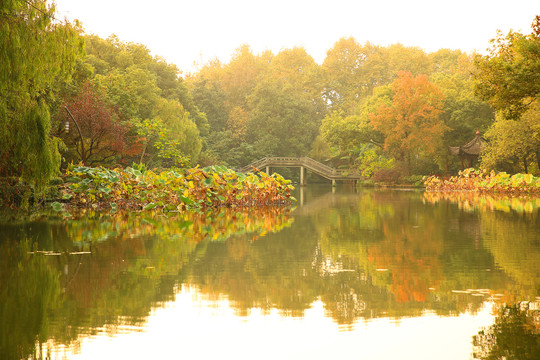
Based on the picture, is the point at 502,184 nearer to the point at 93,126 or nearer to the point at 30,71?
the point at 93,126

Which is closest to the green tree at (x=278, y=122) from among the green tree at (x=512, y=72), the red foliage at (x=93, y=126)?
the red foliage at (x=93, y=126)

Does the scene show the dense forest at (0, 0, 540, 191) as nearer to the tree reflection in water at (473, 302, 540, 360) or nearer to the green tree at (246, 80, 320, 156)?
the green tree at (246, 80, 320, 156)

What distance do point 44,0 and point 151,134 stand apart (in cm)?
2156

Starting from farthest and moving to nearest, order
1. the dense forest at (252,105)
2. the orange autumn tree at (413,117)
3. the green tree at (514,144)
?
the orange autumn tree at (413,117)
the green tree at (514,144)
the dense forest at (252,105)

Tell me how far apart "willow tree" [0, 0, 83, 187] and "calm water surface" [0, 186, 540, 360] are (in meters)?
1.34

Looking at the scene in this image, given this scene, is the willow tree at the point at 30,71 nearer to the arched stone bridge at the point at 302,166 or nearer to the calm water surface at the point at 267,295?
the calm water surface at the point at 267,295

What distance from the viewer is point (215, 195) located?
18.7m

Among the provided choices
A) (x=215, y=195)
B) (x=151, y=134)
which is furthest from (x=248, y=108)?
(x=215, y=195)

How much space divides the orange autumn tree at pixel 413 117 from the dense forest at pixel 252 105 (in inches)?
4.1

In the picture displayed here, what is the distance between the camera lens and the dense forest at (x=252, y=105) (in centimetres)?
1019

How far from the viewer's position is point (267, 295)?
5586 mm

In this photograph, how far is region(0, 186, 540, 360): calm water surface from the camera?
4.05 metres

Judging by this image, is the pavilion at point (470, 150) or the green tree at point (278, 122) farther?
the green tree at point (278, 122)

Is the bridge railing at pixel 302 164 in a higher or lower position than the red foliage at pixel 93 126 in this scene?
higher
